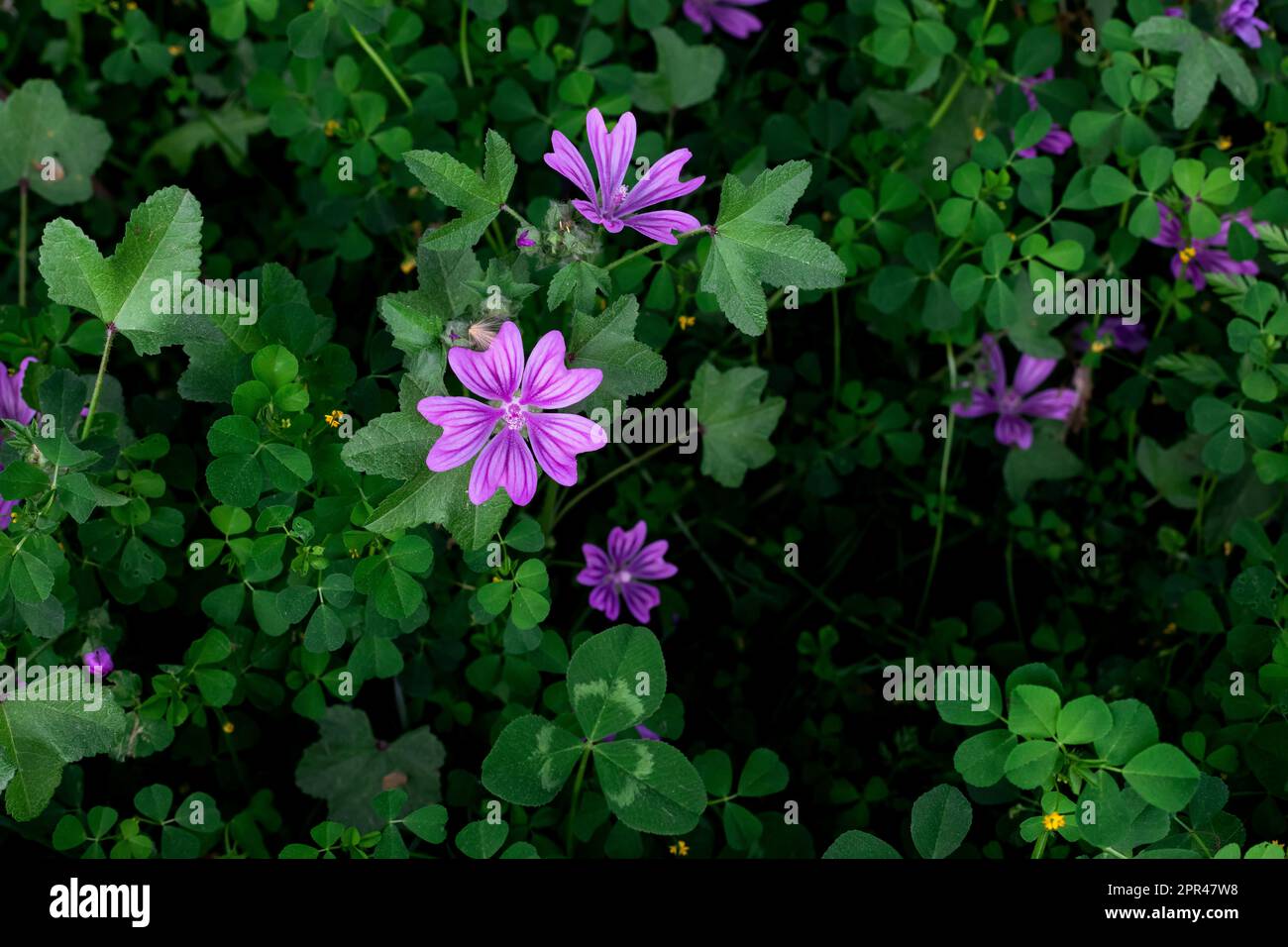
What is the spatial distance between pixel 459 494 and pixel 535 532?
0.25 m

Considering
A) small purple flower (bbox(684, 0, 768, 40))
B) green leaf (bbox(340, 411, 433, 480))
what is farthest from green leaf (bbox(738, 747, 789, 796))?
small purple flower (bbox(684, 0, 768, 40))

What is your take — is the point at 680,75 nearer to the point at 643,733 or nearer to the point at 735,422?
the point at 735,422

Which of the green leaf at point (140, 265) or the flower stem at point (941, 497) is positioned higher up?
the green leaf at point (140, 265)

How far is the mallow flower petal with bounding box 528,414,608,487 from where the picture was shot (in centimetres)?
151

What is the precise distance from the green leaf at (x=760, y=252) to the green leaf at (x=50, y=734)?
107 centimetres

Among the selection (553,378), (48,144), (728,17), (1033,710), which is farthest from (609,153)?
(48,144)

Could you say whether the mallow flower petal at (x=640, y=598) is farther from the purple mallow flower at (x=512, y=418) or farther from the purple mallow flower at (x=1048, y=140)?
the purple mallow flower at (x=1048, y=140)

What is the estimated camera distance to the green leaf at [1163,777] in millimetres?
1607

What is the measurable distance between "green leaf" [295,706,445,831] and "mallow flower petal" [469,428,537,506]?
0.72 metres

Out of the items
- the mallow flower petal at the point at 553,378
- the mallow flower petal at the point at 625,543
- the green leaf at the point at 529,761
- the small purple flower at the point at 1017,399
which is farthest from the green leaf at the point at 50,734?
the small purple flower at the point at 1017,399

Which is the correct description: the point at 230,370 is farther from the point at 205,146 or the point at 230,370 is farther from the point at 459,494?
the point at 205,146

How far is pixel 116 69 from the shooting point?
245 cm

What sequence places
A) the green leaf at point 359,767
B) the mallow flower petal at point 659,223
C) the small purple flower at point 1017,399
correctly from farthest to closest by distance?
the small purple flower at point 1017,399 → the green leaf at point 359,767 → the mallow flower petal at point 659,223
